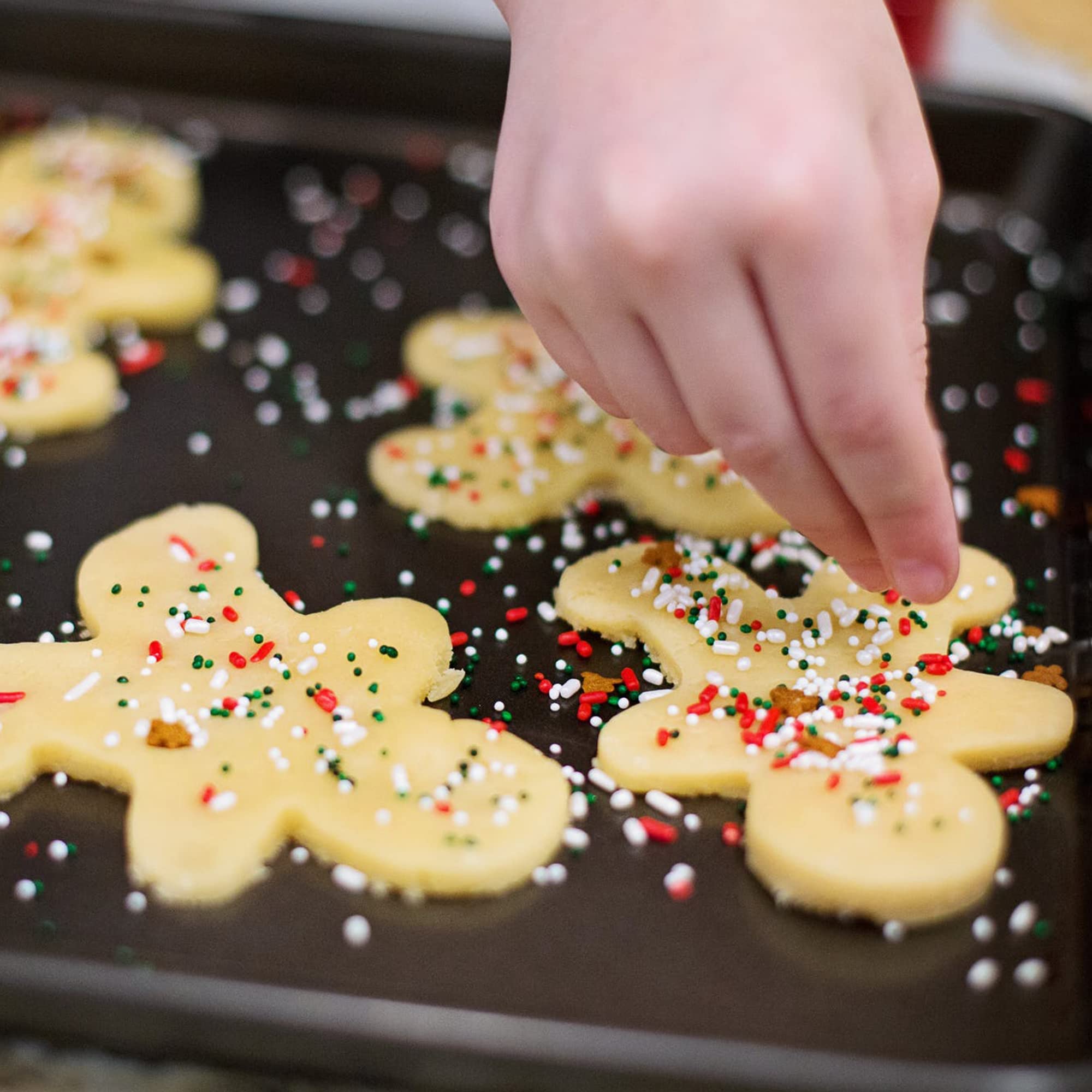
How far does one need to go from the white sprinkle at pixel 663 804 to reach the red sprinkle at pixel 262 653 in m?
0.36

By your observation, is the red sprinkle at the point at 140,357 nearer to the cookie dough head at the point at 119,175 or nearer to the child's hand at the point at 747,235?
the cookie dough head at the point at 119,175

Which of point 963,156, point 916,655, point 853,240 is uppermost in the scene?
point 853,240

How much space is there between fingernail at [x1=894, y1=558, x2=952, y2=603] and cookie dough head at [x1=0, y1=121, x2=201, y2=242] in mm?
1163

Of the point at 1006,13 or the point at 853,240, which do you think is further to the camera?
the point at 1006,13

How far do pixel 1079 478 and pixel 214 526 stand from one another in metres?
0.93

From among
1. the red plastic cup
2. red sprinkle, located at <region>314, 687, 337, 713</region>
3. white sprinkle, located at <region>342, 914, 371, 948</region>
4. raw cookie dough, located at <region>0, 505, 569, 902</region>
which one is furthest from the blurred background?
white sprinkle, located at <region>342, 914, 371, 948</region>

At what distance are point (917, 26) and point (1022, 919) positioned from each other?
5.16 ft

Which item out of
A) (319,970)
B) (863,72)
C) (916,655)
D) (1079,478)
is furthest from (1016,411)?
(319,970)

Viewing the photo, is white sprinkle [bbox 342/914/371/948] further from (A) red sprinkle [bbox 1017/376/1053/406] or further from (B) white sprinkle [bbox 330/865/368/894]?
(A) red sprinkle [bbox 1017/376/1053/406]

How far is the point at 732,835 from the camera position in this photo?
1.09 meters

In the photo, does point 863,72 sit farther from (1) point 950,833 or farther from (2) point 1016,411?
(2) point 1016,411

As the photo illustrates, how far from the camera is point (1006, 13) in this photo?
2.44 meters

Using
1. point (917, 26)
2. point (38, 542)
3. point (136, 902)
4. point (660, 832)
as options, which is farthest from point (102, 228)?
point (917, 26)

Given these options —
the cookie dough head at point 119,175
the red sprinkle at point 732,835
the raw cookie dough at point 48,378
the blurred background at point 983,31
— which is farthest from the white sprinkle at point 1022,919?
the blurred background at point 983,31
